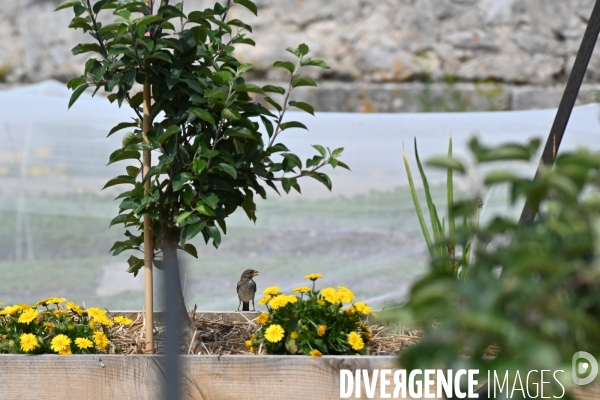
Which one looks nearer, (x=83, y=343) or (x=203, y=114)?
(x=203, y=114)

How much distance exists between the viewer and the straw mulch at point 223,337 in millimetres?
1700

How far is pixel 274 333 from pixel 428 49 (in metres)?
2.11

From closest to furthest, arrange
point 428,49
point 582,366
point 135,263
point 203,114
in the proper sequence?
point 582,366 < point 203,114 < point 135,263 < point 428,49

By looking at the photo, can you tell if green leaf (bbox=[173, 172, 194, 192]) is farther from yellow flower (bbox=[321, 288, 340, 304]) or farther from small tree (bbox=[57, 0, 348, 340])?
yellow flower (bbox=[321, 288, 340, 304])

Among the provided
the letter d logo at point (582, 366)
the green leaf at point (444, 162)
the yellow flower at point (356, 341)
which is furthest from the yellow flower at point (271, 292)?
the green leaf at point (444, 162)

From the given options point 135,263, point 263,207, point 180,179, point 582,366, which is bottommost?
point 582,366

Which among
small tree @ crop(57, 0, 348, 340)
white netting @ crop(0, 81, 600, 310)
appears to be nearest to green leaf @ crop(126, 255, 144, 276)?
small tree @ crop(57, 0, 348, 340)

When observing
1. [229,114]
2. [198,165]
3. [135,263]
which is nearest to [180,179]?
[198,165]

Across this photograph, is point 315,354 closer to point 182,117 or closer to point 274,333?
point 274,333

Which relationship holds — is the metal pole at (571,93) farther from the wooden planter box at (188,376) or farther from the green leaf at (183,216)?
the green leaf at (183,216)

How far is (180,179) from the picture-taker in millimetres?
1521

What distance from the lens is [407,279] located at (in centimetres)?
285

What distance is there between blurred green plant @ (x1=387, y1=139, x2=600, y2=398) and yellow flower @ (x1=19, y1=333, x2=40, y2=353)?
1187 mm

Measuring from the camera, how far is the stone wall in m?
3.30
